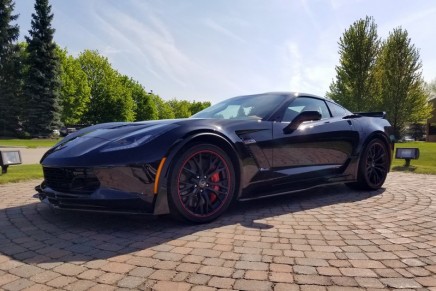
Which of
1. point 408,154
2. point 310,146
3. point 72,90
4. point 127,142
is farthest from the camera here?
point 72,90

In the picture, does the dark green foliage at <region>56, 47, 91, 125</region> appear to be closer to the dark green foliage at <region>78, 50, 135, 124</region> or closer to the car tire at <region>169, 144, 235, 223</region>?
the dark green foliage at <region>78, 50, 135, 124</region>

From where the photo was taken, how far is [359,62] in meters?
28.0

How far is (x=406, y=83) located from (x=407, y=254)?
3160cm

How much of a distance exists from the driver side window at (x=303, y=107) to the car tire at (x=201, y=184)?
3.61ft

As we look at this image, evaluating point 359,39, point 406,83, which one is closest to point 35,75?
point 359,39

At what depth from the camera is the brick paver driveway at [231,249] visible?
205 centimetres

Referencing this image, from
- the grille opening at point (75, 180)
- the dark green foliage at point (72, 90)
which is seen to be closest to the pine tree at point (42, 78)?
the dark green foliage at point (72, 90)

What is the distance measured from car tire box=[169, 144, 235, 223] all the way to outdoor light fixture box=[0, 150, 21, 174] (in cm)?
537

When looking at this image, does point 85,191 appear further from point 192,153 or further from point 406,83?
point 406,83

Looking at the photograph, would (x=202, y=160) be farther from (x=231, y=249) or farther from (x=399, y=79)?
(x=399, y=79)

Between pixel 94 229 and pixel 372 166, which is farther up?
pixel 372 166

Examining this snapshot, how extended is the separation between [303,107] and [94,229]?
9.53ft

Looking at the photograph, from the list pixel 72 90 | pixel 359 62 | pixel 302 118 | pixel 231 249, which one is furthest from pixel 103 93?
pixel 231 249

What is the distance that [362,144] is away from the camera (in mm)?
4863
